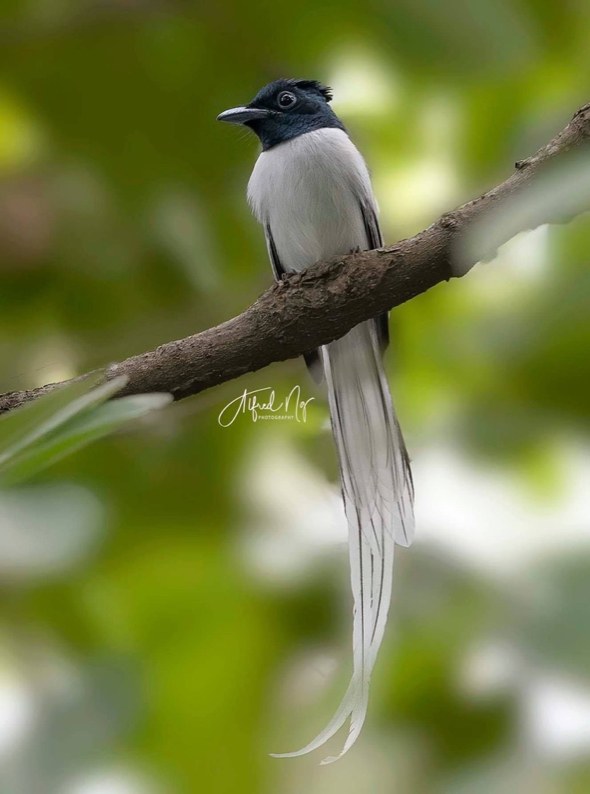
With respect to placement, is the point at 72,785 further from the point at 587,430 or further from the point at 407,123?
the point at 407,123

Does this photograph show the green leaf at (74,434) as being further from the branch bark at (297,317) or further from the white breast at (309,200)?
the white breast at (309,200)

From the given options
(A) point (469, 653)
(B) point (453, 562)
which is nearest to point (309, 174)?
(B) point (453, 562)

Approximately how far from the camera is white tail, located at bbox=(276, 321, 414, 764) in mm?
721

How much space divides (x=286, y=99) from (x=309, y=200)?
0.13 meters

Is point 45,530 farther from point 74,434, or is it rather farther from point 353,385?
point 353,385

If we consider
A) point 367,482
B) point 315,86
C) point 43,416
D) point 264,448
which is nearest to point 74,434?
point 43,416

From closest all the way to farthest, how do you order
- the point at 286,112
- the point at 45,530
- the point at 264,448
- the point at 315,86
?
the point at 45,530, the point at 264,448, the point at 315,86, the point at 286,112

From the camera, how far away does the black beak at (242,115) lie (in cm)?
91

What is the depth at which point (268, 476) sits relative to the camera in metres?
0.78

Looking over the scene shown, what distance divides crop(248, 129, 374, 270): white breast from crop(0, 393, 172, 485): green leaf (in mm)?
725

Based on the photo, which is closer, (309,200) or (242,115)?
(242,115)

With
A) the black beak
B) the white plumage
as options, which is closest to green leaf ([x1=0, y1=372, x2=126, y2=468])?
the white plumage

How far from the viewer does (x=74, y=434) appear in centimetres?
27

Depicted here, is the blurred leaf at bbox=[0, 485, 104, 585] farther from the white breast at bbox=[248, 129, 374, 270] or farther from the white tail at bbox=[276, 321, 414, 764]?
the white breast at bbox=[248, 129, 374, 270]
